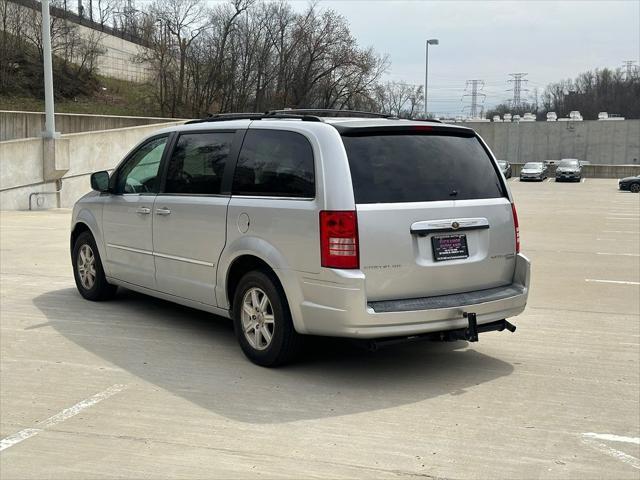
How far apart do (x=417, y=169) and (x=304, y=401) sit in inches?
71.3

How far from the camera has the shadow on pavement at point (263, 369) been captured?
4668 millimetres

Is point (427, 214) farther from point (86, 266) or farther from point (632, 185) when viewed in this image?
point (632, 185)

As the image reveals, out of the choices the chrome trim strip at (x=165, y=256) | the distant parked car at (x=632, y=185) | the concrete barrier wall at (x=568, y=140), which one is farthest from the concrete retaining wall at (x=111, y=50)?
the chrome trim strip at (x=165, y=256)

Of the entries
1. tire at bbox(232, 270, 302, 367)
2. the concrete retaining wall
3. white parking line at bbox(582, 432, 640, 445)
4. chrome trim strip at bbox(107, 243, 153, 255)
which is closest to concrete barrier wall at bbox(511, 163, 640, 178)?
the concrete retaining wall

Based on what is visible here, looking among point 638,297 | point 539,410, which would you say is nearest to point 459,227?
point 539,410

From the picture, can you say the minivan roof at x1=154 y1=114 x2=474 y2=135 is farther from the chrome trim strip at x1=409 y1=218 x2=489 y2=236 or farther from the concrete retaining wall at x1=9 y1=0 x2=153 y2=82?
the concrete retaining wall at x1=9 y1=0 x2=153 y2=82

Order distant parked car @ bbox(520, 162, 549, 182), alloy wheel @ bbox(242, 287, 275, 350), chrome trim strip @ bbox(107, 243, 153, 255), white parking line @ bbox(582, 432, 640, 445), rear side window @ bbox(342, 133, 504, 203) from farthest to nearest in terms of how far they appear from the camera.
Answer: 1. distant parked car @ bbox(520, 162, 549, 182)
2. chrome trim strip @ bbox(107, 243, 153, 255)
3. alloy wheel @ bbox(242, 287, 275, 350)
4. rear side window @ bbox(342, 133, 504, 203)
5. white parking line @ bbox(582, 432, 640, 445)

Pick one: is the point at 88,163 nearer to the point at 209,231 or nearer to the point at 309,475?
the point at 209,231

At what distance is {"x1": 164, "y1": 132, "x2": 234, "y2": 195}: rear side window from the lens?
584 centimetres

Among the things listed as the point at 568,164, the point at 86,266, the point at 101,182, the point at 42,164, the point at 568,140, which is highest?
the point at 568,140

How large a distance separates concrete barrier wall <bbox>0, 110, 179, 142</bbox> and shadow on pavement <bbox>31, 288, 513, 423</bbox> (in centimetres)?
2230

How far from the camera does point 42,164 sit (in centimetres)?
2058

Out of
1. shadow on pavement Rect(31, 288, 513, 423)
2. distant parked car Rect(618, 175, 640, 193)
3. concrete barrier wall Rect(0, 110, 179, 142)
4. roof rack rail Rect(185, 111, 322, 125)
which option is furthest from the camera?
distant parked car Rect(618, 175, 640, 193)

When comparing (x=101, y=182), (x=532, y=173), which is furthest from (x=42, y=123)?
(x=532, y=173)
